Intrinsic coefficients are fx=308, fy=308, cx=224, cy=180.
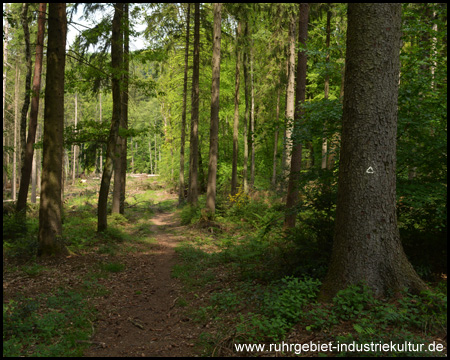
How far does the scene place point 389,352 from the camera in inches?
134

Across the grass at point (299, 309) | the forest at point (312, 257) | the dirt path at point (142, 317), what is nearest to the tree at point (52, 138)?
the forest at point (312, 257)

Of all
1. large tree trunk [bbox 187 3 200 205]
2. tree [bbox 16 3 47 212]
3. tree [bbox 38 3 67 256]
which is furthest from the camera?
large tree trunk [bbox 187 3 200 205]

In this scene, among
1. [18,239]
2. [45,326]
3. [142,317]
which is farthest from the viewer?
[18,239]

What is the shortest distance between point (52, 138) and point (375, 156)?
796 centimetres

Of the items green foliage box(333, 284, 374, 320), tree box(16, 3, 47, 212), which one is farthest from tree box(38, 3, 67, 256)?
green foliage box(333, 284, 374, 320)

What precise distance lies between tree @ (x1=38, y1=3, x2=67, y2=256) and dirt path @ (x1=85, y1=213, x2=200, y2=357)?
2.19 metres

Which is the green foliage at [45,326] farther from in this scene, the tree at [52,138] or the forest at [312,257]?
the tree at [52,138]

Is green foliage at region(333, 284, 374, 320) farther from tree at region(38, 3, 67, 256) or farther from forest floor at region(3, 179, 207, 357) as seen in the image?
tree at region(38, 3, 67, 256)

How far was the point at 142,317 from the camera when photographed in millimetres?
5918

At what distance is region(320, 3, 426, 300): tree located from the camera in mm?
4477

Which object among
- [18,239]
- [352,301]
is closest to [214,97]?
[18,239]

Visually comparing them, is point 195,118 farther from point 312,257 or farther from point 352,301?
point 352,301

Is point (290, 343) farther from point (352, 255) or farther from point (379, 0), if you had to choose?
point (379, 0)

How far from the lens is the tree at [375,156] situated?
4477mm
